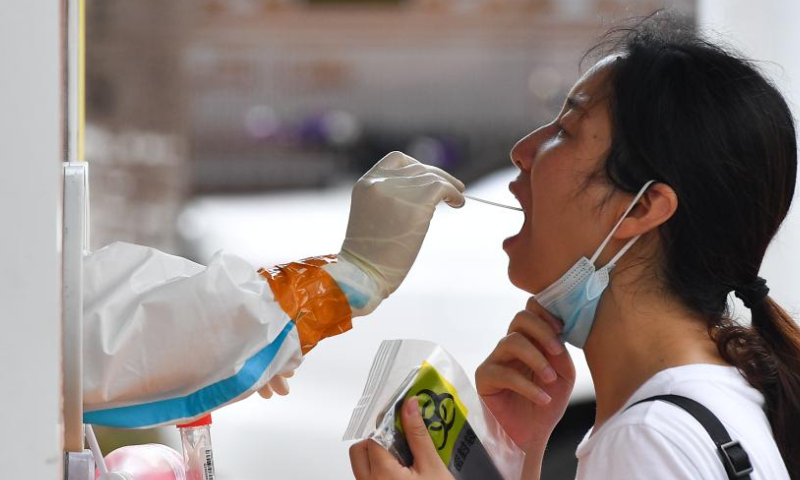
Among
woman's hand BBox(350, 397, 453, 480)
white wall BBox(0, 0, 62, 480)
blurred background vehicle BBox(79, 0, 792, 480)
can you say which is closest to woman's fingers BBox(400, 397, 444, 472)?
woman's hand BBox(350, 397, 453, 480)

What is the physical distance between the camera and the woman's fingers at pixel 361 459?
3.83 ft

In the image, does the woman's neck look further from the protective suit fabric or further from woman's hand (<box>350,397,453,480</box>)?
the protective suit fabric

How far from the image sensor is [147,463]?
124 centimetres

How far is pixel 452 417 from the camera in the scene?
A: 1220mm

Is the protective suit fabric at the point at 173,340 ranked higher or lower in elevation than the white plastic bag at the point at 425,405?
higher

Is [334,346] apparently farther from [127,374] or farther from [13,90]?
[13,90]

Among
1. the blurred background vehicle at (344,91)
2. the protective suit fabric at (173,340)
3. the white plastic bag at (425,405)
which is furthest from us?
the blurred background vehicle at (344,91)

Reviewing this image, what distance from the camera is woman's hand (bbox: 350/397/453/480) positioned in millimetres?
1144

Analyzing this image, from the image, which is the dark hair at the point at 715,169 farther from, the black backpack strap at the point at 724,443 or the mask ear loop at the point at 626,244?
the black backpack strap at the point at 724,443

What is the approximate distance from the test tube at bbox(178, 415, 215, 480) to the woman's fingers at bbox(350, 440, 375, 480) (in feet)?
0.65

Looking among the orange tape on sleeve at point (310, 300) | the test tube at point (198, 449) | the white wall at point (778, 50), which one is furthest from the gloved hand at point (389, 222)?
the white wall at point (778, 50)

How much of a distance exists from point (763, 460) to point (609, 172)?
45 cm

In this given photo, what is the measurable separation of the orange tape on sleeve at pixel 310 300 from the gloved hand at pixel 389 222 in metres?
0.06

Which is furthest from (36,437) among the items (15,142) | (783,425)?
(783,425)
